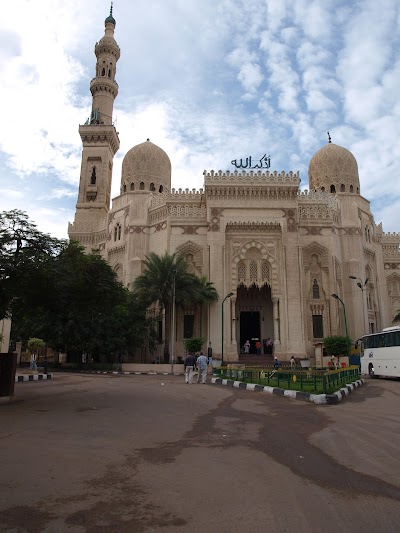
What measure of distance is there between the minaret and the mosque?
3816mm

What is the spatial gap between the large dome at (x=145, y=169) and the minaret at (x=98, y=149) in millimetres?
4630

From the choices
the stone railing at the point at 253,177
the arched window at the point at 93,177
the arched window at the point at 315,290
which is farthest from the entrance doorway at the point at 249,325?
the arched window at the point at 93,177

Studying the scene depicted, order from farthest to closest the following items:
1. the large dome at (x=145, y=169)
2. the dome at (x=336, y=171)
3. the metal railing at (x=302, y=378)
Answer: the dome at (x=336, y=171), the large dome at (x=145, y=169), the metal railing at (x=302, y=378)

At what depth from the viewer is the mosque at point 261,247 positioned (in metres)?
31.1

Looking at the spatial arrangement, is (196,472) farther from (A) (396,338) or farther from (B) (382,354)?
(B) (382,354)

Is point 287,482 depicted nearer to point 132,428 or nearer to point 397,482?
point 397,482

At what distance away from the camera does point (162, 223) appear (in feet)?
111

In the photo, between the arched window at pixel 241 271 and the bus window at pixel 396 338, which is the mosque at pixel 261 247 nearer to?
the arched window at pixel 241 271

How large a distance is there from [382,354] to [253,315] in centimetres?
1353

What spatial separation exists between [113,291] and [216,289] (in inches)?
747

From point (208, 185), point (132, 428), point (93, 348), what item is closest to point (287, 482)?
point (132, 428)

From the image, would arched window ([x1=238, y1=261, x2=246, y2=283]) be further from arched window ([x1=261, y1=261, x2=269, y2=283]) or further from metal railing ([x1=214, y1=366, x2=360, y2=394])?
metal railing ([x1=214, y1=366, x2=360, y2=394])

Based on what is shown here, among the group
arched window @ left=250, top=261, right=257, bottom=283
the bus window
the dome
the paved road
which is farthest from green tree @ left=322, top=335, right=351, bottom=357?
the paved road

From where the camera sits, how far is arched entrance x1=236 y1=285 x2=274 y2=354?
33.3m
